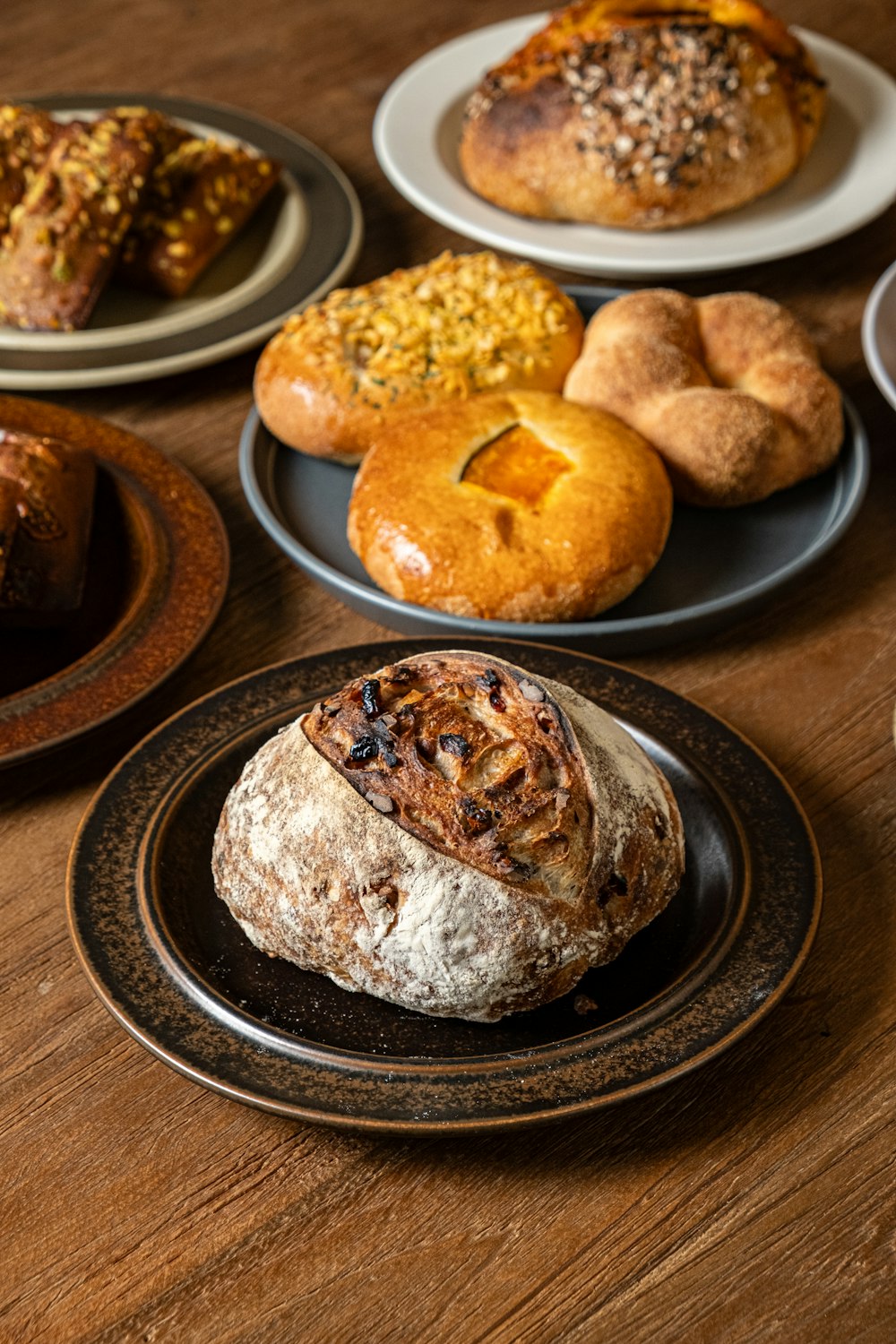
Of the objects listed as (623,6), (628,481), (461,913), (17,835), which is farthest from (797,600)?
(623,6)

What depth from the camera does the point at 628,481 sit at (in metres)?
1.23

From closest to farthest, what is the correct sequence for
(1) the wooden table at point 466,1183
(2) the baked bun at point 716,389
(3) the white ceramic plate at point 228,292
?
(1) the wooden table at point 466,1183 < (2) the baked bun at point 716,389 < (3) the white ceramic plate at point 228,292

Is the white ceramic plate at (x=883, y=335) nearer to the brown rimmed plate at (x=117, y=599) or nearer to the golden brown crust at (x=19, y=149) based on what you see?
the brown rimmed plate at (x=117, y=599)

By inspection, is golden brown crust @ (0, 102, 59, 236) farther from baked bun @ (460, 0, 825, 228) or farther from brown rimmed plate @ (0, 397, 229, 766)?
baked bun @ (460, 0, 825, 228)

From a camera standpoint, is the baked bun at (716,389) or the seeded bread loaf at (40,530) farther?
the baked bun at (716,389)

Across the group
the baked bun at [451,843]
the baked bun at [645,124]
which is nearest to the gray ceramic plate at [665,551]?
the baked bun at [451,843]

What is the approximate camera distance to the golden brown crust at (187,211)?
1.63m

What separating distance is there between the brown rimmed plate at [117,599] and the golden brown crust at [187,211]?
1.02 feet

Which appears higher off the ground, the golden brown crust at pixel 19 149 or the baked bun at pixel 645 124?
the baked bun at pixel 645 124

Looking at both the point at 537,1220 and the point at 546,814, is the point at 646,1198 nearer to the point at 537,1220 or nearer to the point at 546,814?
the point at 537,1220

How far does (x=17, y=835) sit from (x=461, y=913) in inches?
17.8

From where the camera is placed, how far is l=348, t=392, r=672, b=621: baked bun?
1.18m

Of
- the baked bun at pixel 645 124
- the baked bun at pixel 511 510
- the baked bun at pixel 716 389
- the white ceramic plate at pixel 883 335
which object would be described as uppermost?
the baked bun at pixel 645 124

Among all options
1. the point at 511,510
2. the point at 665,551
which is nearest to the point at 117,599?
the point at 511,510
